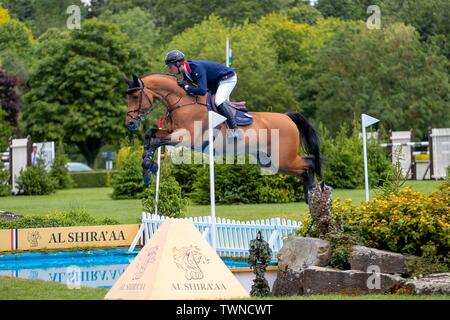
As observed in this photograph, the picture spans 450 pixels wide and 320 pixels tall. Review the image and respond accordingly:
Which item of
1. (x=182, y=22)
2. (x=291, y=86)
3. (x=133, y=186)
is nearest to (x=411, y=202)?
(x=133, y=186)

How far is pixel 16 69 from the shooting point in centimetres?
5822

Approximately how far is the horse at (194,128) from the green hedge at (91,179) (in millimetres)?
25486

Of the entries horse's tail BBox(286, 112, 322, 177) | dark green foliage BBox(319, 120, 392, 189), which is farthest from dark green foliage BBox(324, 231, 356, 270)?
dark green foliage BBox(319, 120, 392, 189)

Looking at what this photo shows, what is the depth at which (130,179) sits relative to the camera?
2792 centimetres

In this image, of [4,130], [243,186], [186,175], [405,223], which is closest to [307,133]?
[405,223]

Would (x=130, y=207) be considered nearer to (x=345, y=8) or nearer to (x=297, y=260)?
(x=297, y=260)

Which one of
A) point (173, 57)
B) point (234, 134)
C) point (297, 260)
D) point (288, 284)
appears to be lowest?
point (288, 284)

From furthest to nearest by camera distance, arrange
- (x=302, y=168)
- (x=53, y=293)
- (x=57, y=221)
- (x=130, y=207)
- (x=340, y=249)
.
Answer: (x=130, y=207) → (x=57, y=221) → (x=302, y=168) → (x=340, y=249) → (x=53, y=293)

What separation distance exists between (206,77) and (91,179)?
26888 millimetres

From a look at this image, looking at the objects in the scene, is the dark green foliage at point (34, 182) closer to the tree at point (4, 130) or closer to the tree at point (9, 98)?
the tree at point (4, 130)

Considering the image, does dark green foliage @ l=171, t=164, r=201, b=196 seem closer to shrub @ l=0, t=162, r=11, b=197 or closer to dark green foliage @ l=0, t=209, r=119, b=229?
dark green foliage @ l=0, t=209, r=119, b=229

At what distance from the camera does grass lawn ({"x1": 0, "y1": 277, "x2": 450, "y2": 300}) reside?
31.5ft

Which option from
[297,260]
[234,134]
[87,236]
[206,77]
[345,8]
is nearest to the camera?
[297,260]
